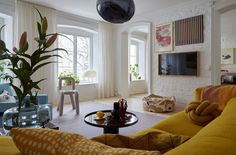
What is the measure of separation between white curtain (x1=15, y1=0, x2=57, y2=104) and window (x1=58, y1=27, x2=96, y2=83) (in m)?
0.70

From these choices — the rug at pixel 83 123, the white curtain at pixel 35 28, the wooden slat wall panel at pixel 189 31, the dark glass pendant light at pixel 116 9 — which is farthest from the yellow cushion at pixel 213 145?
the white curtain at pixel 35 28

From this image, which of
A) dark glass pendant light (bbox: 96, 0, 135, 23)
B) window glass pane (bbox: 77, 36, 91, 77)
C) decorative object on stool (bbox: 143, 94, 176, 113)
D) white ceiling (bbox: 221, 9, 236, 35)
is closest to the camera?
dark glass pendant light (bbox: 96, 0, 135, 23)

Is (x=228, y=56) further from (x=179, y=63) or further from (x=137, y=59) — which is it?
(x=179, y=63)

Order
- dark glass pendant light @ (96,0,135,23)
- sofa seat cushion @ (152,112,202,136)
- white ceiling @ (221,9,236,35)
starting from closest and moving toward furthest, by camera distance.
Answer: sofa seat cushion @ (152,112,202,136), dark glass pendant light @ (96,0,135,23), white ceiling @ (221,9,236,35)

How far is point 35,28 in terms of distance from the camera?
4770 mm

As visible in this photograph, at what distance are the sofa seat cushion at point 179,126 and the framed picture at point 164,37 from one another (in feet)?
10.7

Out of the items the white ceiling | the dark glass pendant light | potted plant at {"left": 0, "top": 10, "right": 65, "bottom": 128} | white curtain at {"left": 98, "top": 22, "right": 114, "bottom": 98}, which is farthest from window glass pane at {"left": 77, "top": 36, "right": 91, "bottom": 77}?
potted plant at {"left": 0, "top": 10, "right": 65, "bottom": 128}

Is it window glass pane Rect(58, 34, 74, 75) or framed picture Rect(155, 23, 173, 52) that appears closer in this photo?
framed picture Rect(155, 23, 173, 52)

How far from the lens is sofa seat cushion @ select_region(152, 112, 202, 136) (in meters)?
1.78

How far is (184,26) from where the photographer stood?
185 inches

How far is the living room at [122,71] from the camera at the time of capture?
1.20m

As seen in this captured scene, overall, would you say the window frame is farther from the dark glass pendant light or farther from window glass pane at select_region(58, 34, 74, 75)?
the dark glass pendant light

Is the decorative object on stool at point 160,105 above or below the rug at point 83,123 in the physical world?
above

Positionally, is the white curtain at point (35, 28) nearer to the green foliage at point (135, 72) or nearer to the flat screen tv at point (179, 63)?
the flat screen tv at point (179, 63)
